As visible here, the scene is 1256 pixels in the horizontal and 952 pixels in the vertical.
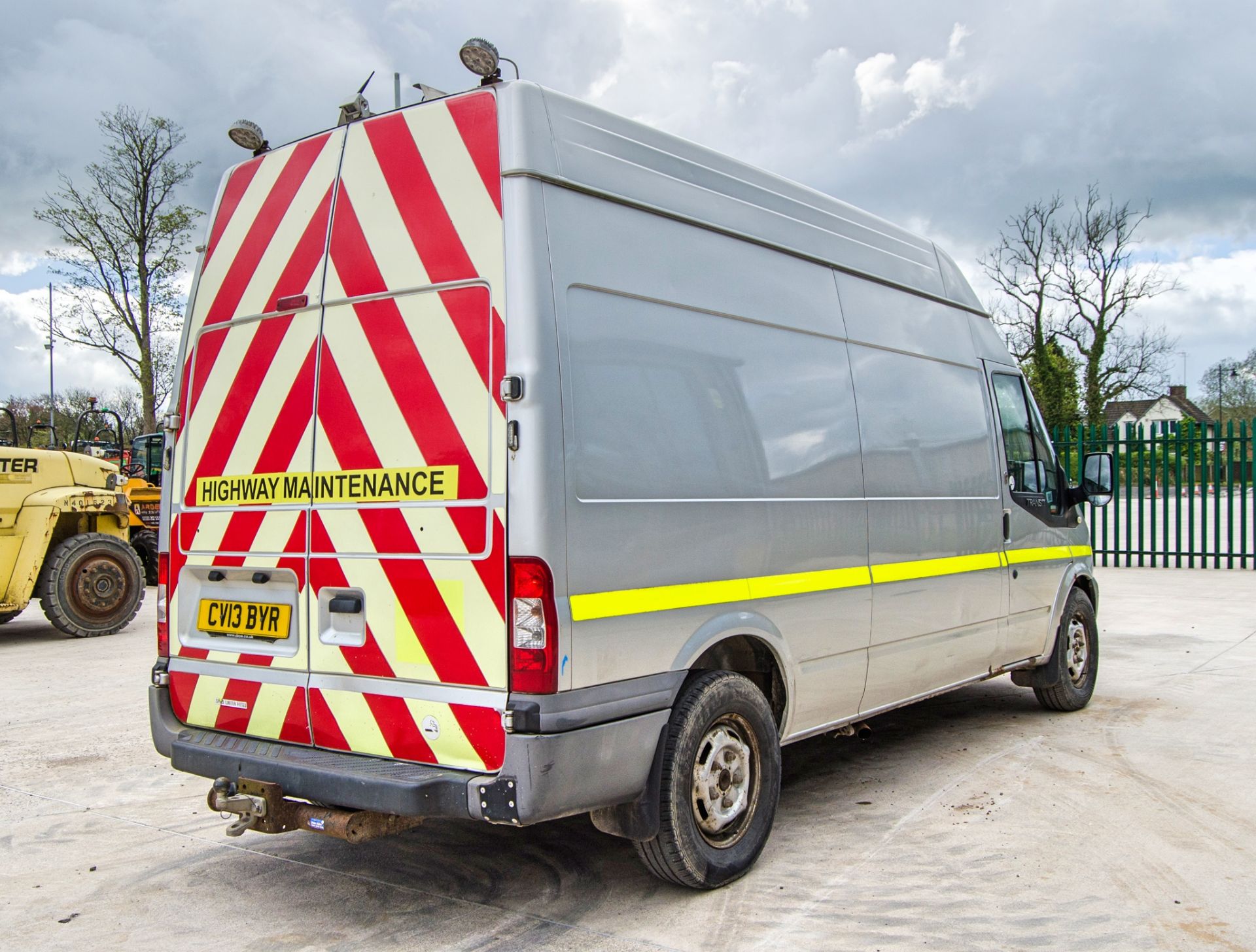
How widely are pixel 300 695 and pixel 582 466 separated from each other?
1371mm

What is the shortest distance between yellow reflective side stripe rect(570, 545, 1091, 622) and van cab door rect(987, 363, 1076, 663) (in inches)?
4.9

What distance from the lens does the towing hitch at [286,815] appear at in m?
3.58

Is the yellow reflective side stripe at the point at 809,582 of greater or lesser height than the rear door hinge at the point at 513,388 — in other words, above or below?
below

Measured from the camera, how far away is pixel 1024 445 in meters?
6.50

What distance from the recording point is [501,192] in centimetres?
356

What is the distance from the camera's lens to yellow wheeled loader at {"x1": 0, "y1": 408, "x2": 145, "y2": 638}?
10484 mm

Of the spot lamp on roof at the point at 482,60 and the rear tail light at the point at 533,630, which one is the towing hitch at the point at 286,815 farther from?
the spot lamp on roof at the point at 482,60

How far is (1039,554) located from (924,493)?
1544 millimetres

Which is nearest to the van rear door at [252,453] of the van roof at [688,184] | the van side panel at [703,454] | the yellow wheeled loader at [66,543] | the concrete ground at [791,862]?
the concrete ground at [791,862]

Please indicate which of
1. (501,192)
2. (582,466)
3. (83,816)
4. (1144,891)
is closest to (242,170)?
(501,192)

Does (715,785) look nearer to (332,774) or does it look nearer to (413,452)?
(332,774)

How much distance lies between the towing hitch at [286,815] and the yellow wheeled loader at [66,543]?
7.96 meters

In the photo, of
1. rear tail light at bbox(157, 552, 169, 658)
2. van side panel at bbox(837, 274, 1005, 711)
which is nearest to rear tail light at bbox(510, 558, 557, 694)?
rear tail light at bbox(157, 552, 169, 658)

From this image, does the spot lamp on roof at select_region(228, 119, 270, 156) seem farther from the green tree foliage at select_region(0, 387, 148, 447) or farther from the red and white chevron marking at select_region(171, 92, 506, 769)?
the green tree foliage at select_region(0, 387, 148, 447)
